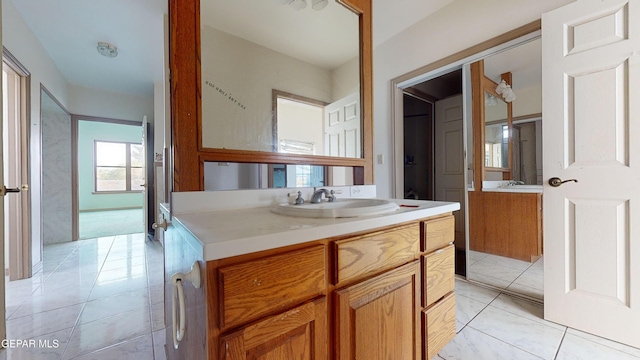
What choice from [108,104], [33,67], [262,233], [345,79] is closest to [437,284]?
[262,233]

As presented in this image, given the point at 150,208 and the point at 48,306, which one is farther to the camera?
the point at 150,208

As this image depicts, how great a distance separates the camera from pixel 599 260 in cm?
132

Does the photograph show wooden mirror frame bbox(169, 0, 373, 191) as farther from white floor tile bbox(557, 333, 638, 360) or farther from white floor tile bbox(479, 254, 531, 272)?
white floor tile bbox(479, 254, 531, 272)

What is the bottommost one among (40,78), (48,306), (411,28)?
(48,306)

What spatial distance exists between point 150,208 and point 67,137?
1578 millimetres

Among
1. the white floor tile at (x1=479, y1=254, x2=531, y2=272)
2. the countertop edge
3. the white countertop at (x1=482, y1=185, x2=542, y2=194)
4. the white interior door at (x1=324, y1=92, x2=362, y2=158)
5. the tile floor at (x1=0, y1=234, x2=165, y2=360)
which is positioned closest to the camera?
the countertop edge

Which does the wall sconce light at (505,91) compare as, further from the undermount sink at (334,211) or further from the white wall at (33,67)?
the white wall at (33,67)

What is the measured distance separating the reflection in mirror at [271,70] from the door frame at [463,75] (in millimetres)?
889

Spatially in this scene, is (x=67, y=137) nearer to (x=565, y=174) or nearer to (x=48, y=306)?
(x=48, y=306)

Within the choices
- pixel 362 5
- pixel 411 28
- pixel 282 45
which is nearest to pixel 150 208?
pixel 282 45

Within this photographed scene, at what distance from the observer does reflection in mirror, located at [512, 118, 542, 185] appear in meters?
1.74

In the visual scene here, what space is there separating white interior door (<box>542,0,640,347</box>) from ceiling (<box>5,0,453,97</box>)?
102 cm

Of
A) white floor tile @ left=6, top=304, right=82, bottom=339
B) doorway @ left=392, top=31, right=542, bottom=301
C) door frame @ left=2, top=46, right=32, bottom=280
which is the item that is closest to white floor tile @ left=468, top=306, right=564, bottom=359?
doorway @ left=392, top=31, right=542, bottom=301

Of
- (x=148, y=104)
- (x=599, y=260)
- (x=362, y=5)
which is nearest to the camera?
(x=599, y=260)
